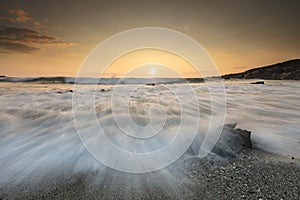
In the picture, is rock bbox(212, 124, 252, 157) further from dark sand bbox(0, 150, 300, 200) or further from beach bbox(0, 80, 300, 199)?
dark sand bbox(0, 150, 300, 200)

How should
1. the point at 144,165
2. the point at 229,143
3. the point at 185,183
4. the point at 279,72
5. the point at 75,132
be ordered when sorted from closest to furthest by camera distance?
the point at 185,183 → the point at 144,165 → the point at 229,143 → the point at 75,132 → the point at 279,72

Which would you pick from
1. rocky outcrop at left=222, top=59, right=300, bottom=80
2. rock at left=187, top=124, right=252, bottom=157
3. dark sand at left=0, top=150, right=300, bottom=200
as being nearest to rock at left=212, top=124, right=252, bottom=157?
rock at left=187, top=124, right=252, bottom=157

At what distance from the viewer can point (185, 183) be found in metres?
2.39

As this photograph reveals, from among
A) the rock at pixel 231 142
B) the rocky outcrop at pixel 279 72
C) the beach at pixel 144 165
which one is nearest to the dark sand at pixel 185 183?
the beach at pixel 144 165

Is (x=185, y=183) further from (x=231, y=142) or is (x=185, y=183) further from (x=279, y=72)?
(x=279, y=72)

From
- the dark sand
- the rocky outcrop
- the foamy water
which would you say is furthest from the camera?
the rocky outcrop

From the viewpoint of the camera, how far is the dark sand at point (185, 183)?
7.16 ft

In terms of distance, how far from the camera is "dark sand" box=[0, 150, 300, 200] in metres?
2.18

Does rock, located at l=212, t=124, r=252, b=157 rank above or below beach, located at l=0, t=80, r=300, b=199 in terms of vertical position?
above

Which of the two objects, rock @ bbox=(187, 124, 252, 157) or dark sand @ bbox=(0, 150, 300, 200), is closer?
dark sand @ bbox=(0, 150, 300, 200)

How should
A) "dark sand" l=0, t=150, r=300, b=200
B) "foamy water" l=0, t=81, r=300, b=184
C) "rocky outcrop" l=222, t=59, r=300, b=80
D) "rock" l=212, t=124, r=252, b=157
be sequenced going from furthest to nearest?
"rocky outcrop" l=222, t=59, r=300, b=80 → "rock" l=212, t=124, r=252, b=157 → "foamy water" l=0, t=81, r=300, b=184 → "dark sand" l=0, t=150, r=300, b=200

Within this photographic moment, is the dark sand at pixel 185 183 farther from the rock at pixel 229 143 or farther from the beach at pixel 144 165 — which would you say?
the rock at pixel 229 143

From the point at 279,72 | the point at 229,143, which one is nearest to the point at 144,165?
the point at 229,143

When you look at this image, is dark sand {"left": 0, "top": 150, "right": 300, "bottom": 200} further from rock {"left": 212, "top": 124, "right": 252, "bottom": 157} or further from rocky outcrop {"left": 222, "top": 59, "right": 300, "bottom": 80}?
rocky outcrop {"left": 222, "top": 59, "right": 300, "bottom": 80}
